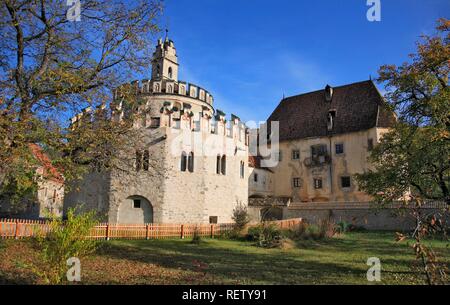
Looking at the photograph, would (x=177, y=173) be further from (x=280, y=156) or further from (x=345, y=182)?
(x=345, y=182)

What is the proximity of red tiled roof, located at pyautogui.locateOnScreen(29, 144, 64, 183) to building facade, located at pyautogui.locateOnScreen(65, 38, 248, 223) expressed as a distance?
10.5 metres

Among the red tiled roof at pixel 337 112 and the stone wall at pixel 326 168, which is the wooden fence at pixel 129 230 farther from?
the red tiled roof at pixel 337 112

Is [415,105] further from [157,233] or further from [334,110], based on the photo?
[334,110]

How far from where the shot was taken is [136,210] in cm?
2388

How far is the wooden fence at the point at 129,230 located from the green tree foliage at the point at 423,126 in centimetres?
908

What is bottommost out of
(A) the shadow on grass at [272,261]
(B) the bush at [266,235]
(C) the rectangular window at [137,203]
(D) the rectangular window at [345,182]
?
(A) the shadow on grass at [272,261]

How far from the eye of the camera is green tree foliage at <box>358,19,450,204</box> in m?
11.1

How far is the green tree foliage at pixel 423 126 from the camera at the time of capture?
11.1m

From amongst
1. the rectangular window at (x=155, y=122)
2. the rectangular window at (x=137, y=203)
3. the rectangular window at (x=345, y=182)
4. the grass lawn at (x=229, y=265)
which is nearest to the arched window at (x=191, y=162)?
the rectangular window at (x=155, y=122)

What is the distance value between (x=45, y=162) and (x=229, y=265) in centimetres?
687

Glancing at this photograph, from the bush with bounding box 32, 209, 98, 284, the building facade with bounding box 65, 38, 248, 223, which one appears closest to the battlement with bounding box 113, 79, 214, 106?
the building facade with bounding box 65, 38, 248, 223
